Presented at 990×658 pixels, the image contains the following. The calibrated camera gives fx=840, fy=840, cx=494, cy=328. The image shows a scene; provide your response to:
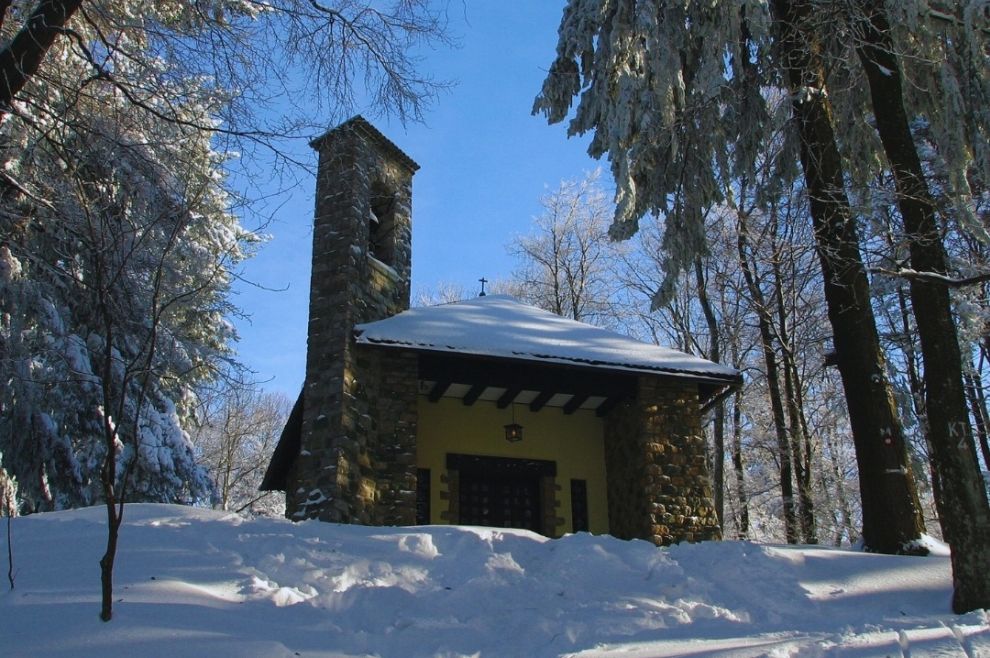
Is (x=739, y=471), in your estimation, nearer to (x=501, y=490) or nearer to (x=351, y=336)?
(x=501, y=490)

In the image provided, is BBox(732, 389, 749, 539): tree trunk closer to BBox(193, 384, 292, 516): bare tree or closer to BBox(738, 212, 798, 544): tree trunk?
BBox(738, 212, 798, 544): tree trunk

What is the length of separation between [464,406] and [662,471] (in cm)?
293

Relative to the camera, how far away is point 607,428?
1262 cm

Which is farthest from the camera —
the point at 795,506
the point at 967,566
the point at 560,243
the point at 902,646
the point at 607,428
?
the point at 560,243

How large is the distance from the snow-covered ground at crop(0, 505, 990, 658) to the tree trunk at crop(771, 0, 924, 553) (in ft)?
2.55

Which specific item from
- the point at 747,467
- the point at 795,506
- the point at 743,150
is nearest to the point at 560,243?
the point at 747,467

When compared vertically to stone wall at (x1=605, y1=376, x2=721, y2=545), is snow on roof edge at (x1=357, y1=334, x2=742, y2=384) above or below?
above

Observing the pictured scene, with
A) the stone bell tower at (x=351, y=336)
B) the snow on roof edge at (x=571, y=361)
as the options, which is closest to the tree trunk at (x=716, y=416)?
the snow on roof edge at (x=571, y=361)

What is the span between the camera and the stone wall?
1096 centimetres

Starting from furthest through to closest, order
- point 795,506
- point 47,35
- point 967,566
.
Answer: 1. point 795,506
2. point 967,566
3. point 47,35

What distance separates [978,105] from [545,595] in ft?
17.2

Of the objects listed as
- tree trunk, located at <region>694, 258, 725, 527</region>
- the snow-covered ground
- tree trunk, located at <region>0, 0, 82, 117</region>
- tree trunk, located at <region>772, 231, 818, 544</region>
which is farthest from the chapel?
tree trunk, located at <region>694, 258, 725, 527</region>

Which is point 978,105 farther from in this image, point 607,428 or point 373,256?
point 373,256

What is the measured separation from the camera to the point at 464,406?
12094 millimetres
